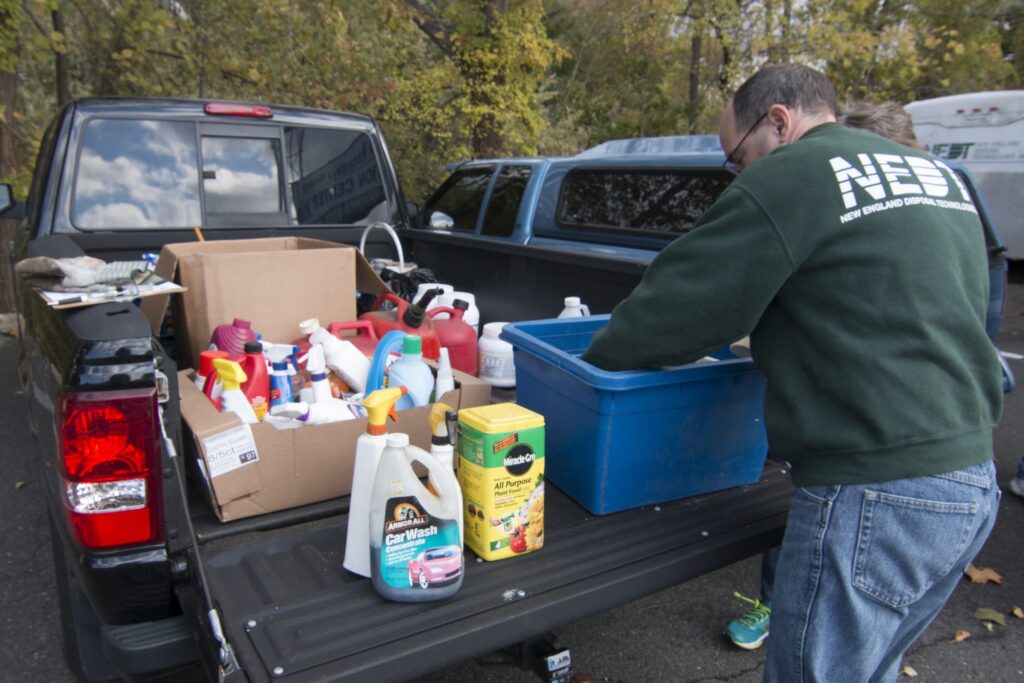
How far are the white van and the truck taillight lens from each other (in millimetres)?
10436

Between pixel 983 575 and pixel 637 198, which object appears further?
pixel 637 198

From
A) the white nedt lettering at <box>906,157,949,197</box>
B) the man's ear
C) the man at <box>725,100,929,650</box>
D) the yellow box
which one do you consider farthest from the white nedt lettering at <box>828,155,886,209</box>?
the man at <box>725,100,929,650</box>

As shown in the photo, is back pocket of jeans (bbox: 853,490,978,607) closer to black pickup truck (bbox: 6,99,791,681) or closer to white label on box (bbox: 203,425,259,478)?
black pickup truck (bbox: 6,99,791,681)

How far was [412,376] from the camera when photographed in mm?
2164

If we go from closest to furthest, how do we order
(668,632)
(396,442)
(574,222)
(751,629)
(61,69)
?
(396,442)
(751,629)
(668,632)
(574,222)
(61,69)

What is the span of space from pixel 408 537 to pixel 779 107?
1.35 metres

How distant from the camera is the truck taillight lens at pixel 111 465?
1.34 meters

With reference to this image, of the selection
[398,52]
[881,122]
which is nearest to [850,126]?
[881,122]

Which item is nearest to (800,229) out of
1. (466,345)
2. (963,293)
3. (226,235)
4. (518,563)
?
(963,293)

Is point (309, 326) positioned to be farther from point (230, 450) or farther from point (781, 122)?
point (781, 122)

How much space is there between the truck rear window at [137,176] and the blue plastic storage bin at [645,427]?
2.08m

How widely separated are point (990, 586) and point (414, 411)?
2935 millimetres

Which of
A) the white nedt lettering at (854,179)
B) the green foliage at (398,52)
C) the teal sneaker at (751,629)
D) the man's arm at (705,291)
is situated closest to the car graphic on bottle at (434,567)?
the man's arm at (705,291)

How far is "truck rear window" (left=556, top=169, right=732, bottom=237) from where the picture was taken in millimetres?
3798
